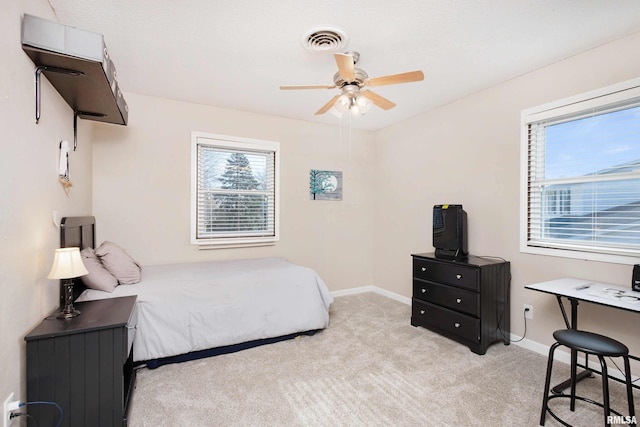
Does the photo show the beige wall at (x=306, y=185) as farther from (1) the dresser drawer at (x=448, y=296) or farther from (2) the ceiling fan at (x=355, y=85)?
(2) the ceiling fan at (x=355, y=85)

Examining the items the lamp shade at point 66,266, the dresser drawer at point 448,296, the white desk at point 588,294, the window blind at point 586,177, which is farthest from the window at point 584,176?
the lamp shade at point 66,266

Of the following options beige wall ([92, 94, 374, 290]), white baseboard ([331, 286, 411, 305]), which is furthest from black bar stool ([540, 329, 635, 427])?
beige wall ([92, 94, 374, 290])

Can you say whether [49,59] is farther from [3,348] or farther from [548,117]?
[548,117]

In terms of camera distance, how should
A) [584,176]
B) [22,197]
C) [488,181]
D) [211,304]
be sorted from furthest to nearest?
[488,181], [211,304], [584,176], [22,197]

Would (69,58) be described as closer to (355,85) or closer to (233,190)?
(355,85)

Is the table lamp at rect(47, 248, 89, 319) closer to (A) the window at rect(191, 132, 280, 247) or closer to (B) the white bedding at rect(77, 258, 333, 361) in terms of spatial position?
(B) the white bedding at rect(77, 258, 333, 361)

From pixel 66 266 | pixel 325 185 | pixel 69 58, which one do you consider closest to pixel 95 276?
pixel 66 266

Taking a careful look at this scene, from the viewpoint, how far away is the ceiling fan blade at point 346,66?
2.01 m

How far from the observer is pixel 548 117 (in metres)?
2.71

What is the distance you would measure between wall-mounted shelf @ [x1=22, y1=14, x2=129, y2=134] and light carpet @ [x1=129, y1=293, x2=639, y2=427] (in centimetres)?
200

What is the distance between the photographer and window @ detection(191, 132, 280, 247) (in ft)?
12.3

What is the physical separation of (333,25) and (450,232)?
95.5 inches

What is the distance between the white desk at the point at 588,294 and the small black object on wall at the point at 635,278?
4 centimetres

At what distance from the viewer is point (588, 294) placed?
6.75ft
